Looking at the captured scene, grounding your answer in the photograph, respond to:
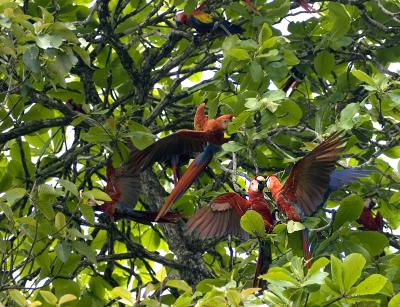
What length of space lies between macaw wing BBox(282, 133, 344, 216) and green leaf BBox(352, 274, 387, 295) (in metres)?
0.81

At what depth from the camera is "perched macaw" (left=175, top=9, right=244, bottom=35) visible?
175 inches

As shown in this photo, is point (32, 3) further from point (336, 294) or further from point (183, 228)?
point (336, 294)

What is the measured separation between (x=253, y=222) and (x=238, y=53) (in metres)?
0.83

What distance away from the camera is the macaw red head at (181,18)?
183 inches

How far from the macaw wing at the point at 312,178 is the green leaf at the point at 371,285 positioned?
0.81m

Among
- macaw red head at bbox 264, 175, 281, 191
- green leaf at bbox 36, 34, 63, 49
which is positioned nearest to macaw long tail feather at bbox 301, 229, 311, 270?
macaw red head at bbox 264, 175, 281, 191

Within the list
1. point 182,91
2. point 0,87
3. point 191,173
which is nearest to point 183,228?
point 191,173

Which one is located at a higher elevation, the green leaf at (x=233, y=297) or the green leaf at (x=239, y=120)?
the green leaf at (x=239, y=120)

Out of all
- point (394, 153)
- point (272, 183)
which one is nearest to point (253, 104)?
point (272, 183)

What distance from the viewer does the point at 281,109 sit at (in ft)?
12.9

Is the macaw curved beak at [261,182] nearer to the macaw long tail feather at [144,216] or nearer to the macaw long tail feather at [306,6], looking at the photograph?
the macaw long tail feather at [144,216]

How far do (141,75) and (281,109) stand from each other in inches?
31.1

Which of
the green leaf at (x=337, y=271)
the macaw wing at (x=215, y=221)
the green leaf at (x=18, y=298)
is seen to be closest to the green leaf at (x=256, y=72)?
the macaw wing at (x=215, y=221)

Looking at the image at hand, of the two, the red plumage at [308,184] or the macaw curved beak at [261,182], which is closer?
the red plumage at [308,184]
